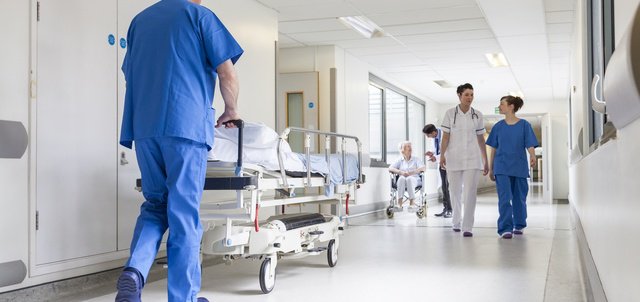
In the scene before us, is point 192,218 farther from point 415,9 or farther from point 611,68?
point 415,9

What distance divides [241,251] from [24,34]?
164cm

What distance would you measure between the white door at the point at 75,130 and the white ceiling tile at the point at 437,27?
4203mm

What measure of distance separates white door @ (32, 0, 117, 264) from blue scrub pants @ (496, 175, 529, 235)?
12.7ft

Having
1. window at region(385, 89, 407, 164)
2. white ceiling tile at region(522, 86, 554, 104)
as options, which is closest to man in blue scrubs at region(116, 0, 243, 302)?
window at region(385, 89, 407, 164)

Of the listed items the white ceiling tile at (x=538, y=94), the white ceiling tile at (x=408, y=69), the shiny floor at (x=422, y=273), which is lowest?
the shiny floor at (x=422, y=273)

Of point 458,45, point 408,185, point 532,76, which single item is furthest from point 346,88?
point 532,76

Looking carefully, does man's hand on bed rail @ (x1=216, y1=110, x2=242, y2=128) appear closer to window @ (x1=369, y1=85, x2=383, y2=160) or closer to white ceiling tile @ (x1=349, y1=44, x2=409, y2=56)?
white ceiling tile @ (x1=349, y1=44, x2=409, y2=56)

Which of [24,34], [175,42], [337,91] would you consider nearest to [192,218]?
[175,42]

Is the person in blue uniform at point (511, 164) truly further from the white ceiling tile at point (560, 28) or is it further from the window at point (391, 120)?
the window at point (391, 120)

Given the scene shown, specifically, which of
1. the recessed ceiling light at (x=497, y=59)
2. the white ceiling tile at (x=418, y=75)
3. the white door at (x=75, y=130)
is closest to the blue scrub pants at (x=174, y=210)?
the white door at (x=75, y=130)

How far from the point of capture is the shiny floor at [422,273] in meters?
3.48

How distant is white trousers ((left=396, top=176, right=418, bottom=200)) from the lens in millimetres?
9727

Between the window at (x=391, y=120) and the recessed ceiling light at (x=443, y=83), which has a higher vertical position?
the recessed ceiling light at (x=443, y=83)

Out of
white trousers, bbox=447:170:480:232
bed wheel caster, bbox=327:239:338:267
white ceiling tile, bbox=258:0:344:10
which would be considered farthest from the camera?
white trousers, bbox=447:170:480:232
